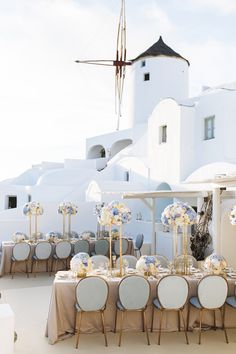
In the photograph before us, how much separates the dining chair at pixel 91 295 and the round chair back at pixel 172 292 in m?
1.06

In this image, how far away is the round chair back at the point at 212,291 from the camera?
24.2 feet

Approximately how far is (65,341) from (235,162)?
11807mm

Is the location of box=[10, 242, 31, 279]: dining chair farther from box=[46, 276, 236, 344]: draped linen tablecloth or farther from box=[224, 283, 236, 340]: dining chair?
box=[224, 283, 236, 340]: dining chair

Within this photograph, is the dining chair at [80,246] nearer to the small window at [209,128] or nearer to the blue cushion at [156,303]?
the blue cushion at [156,303]

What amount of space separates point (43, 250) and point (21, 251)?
27.7 inches

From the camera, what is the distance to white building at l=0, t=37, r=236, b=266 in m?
17.4

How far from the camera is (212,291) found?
24.3ft

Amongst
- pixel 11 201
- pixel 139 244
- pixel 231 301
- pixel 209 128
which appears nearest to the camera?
pixel 231 301

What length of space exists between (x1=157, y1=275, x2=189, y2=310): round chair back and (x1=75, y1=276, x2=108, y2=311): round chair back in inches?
42.3

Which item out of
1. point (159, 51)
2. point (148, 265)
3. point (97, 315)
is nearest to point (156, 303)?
point (148, 265)

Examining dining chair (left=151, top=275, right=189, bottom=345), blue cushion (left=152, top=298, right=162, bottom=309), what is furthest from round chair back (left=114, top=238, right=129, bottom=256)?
dining chair (left=151, top=275, right=189, bottom=345)

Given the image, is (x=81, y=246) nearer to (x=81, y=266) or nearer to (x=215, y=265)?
(x=81, y=266)

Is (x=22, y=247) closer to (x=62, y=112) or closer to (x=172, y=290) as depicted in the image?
(x=172, y=290)

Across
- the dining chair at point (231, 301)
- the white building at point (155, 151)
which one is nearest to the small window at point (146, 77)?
the white building at point (155, 151)
